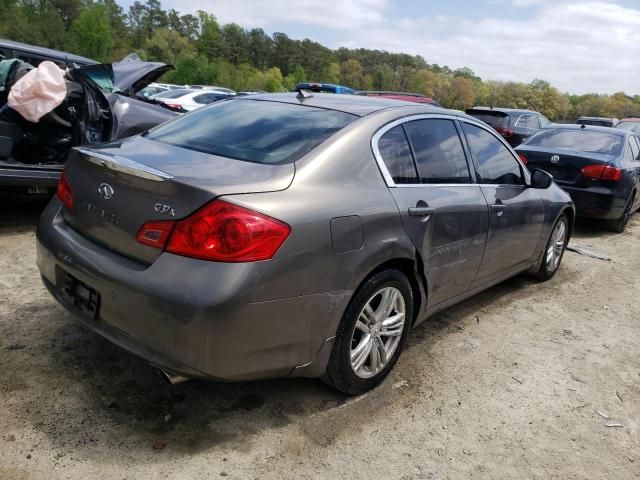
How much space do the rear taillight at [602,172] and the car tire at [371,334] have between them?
5.18 m

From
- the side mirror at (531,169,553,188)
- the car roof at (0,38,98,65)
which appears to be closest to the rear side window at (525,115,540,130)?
the side mirror at (531,169,553,188)

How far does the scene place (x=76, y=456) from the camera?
2215 millimetres

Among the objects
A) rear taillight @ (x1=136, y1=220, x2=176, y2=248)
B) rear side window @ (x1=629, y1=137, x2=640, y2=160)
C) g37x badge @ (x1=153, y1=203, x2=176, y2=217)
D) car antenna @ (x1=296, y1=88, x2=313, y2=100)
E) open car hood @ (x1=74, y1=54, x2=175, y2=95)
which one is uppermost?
car antenna @ (x1=296, y1=88, x2=313, y2=100)

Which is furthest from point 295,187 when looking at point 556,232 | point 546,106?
point 546,106

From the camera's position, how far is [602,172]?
707 centimetres

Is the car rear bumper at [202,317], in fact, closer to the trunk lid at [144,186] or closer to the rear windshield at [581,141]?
the trunk lid at [144,186]

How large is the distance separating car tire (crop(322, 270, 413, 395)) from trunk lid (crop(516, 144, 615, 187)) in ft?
16.9

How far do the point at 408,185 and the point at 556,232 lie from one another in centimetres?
279

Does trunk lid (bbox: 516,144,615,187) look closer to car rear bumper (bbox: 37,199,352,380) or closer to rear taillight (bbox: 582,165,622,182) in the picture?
rear taillight (bbox: 582,165,622,182)

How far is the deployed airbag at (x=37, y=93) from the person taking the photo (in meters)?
4.96

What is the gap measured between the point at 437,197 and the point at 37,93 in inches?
156

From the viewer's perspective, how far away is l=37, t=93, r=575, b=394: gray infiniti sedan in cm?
216

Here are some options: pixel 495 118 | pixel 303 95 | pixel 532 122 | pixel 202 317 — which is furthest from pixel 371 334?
pixel 532 122

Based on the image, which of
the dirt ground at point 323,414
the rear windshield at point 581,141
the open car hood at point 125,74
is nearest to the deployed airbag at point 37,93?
the open car hood at point 125,74
